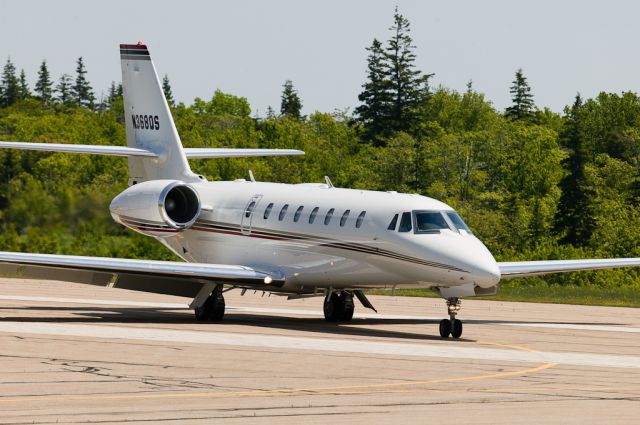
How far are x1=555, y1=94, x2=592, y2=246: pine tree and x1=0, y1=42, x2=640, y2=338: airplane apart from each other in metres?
49.0

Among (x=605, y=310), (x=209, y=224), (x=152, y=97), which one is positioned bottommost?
(x=605, y=310)

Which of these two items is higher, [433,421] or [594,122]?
[594,122]

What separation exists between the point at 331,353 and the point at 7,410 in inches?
295

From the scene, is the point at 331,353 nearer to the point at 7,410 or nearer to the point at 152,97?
the point at 7,410

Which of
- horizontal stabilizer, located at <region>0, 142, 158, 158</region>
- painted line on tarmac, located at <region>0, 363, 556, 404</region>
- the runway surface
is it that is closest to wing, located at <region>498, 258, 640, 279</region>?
the runway surface

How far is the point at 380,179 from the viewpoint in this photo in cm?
8925

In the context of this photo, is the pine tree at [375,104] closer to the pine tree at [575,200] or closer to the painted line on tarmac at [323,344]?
the pine tree at [575,200]

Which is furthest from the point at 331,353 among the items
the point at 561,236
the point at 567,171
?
the point at 567,171

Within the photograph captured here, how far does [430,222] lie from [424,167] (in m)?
67.9

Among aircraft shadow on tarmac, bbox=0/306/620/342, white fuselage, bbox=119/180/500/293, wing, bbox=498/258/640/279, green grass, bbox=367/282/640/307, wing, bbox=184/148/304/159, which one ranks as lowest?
green grass, bbox=367/282/640/307

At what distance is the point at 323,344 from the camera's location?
2184cm

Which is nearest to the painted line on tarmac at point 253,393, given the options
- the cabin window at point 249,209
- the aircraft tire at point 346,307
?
the aircraft tire at point 346,307

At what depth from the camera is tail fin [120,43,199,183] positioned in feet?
106

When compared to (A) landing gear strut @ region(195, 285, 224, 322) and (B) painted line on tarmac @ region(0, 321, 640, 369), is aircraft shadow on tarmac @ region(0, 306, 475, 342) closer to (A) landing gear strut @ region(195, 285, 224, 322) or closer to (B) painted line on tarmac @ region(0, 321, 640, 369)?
(A) landing gear strut @ region(195, 285, 224, 322)
